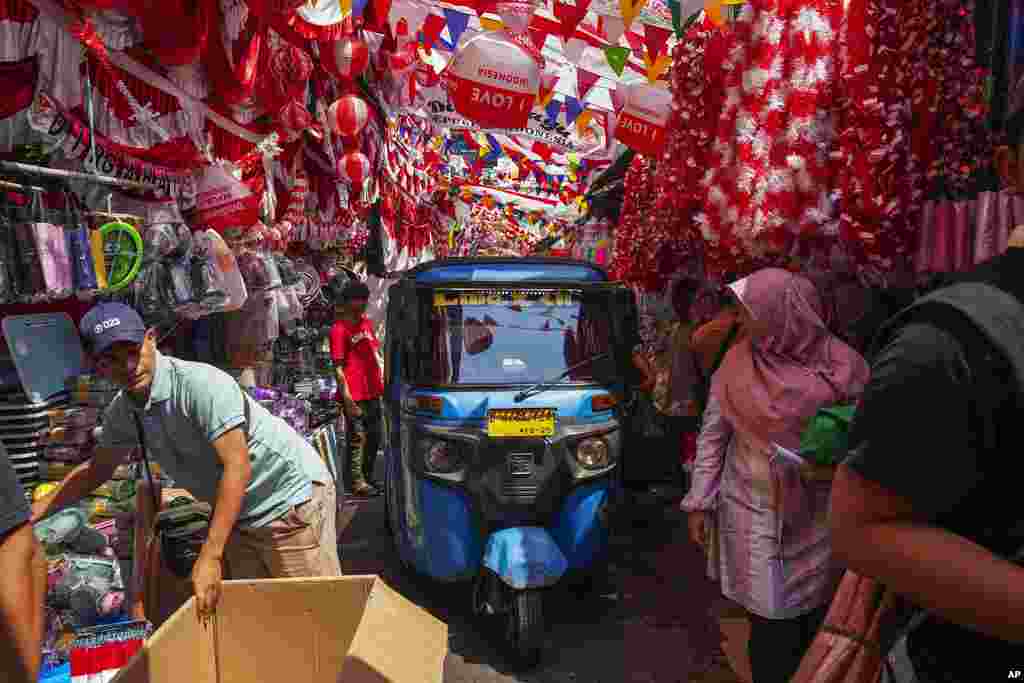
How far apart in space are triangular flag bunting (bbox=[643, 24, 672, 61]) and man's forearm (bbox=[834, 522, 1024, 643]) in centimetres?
710

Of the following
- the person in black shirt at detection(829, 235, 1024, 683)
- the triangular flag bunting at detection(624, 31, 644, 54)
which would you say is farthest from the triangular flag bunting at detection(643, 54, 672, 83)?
the person in black shirt at detection(829, 235, 1024, 683)

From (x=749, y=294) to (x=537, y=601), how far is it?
2.14m

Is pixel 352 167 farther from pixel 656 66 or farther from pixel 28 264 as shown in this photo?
pixel 28 264

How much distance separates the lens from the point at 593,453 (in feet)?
14.2

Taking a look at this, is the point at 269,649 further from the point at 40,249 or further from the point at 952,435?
the point at 40,249

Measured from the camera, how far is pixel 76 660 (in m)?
2.27

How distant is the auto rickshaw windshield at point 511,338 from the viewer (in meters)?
4.43

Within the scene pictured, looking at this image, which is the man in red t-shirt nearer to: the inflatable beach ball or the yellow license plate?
the inflatable beach ball

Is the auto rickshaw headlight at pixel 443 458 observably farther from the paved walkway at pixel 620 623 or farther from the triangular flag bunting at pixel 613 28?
the triangular flag bunting at pixel 613 28

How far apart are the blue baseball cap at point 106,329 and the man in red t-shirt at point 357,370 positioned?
4.15 meters

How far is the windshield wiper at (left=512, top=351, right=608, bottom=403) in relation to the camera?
165 inches

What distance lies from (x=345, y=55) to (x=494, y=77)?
2.10 meters

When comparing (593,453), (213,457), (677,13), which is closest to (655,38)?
A: (677,13)

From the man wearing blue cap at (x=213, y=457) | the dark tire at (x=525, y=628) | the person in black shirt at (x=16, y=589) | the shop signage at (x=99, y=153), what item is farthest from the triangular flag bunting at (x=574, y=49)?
Answer: the person in black shirt at (x=16, y=589)
